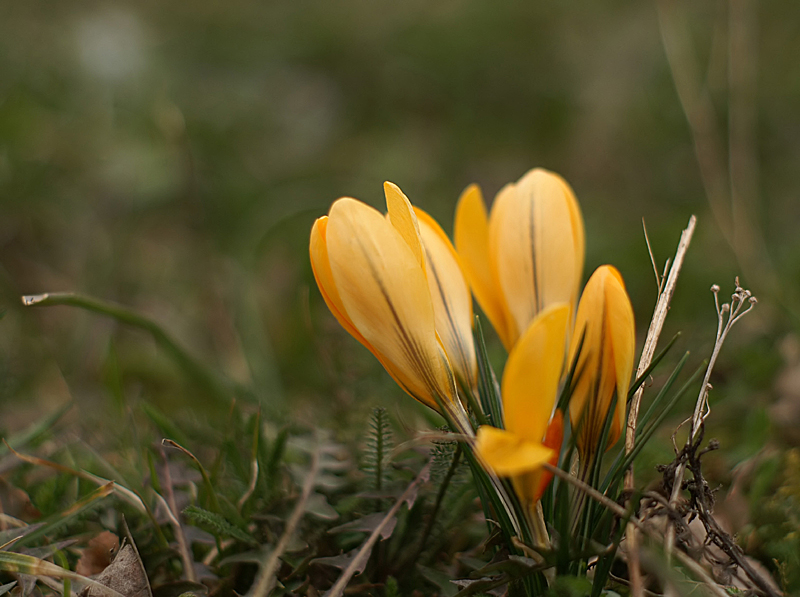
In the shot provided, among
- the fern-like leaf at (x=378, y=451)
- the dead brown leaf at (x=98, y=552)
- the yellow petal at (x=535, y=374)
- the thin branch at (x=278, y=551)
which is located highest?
the yellow petal at (x=535, y=374)

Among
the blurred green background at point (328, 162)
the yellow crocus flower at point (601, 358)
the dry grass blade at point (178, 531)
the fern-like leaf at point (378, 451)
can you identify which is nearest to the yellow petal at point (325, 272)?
the fern-like leaf at point (378, 451)

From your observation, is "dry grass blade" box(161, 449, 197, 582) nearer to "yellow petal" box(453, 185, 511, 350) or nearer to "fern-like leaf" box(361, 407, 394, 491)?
"fern-like leaf" box(361, 407, 394, 491)

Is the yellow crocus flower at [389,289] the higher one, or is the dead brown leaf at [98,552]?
the yellow crocus flower at [389,289]

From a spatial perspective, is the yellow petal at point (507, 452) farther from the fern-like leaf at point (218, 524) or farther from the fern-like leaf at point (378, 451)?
the fern-like leaf at point (218, 524)

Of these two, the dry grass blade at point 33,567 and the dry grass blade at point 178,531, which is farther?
the dry grass blade at point 178,531

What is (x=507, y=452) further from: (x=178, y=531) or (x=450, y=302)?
(x=178, y=531)

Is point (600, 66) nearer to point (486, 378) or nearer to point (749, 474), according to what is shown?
point (749, 474)

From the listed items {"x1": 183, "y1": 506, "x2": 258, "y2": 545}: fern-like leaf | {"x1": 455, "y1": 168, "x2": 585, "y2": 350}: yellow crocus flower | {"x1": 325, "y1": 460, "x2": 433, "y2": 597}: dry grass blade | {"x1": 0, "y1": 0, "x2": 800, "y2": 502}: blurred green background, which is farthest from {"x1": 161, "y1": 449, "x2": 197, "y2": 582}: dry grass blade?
{"x1": 455, "y1": 168, "x2": 585, "y2": 350}: yellow crocus flower
